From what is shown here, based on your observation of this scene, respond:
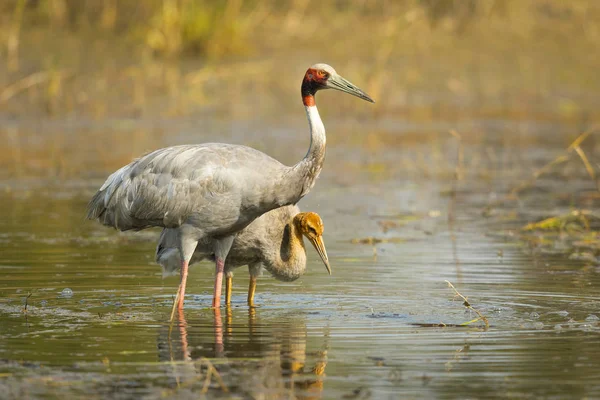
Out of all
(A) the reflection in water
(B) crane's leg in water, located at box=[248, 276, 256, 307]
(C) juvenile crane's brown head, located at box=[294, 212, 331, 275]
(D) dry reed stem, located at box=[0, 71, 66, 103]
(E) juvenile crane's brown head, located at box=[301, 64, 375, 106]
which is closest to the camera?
(A) the reflection in water

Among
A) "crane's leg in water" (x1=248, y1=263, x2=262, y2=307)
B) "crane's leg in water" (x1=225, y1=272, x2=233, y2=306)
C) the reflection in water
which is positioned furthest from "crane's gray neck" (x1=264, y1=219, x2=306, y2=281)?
the reflection in water

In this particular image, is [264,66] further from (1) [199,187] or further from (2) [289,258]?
(1) [199,187]

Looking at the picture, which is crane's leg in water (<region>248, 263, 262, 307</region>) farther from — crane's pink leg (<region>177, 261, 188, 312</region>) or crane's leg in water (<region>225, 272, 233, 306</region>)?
crane's pink leg (<region>177, 261, 188, 312</region>)

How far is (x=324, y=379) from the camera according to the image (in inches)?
248

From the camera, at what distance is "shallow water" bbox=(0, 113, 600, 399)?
20.4 ft

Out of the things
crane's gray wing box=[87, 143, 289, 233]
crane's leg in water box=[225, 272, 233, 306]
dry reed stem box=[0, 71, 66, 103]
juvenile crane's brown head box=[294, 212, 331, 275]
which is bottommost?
crane's leg in water box=[225, 272, 233, 306]

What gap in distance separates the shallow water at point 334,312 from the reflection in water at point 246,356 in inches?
0.6

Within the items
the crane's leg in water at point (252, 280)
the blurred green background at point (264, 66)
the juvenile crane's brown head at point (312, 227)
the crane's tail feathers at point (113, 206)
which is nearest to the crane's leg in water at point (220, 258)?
the crane's leg in water at point (252, 280)

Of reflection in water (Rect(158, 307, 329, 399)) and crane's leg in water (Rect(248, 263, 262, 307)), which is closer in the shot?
reflection in water (Rect(158, 307, 329, 399))

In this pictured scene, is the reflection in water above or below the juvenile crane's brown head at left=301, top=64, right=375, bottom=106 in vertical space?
below

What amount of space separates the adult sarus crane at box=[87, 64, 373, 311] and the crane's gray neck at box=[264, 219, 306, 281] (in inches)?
16.0

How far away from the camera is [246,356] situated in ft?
22.4

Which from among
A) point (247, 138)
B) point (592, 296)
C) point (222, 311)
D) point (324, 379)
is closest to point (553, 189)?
point (247, 138)

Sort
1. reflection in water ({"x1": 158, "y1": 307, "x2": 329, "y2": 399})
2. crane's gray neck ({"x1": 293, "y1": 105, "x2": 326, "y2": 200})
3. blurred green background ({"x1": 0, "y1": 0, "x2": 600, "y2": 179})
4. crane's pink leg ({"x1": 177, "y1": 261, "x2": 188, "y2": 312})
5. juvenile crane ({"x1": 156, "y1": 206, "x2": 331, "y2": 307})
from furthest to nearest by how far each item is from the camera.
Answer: blurred green background ({"x1": 0, "y1": 0, "x2": 600, "y2": 179}), juvenile crane ({"x1": 156, "y1": 206, "x2": 331, "y2": 307}), crane's pink leg ({"x1": 177, "y1": 261, "x2": 188, "y2": 312}), crane's gray neck ({"x1": 293, "y1": 105, "x2": 326, "y2": 200}), reflection in water ({"x1": 158, "y1": 307, "x2": 329, "y2": 399})
